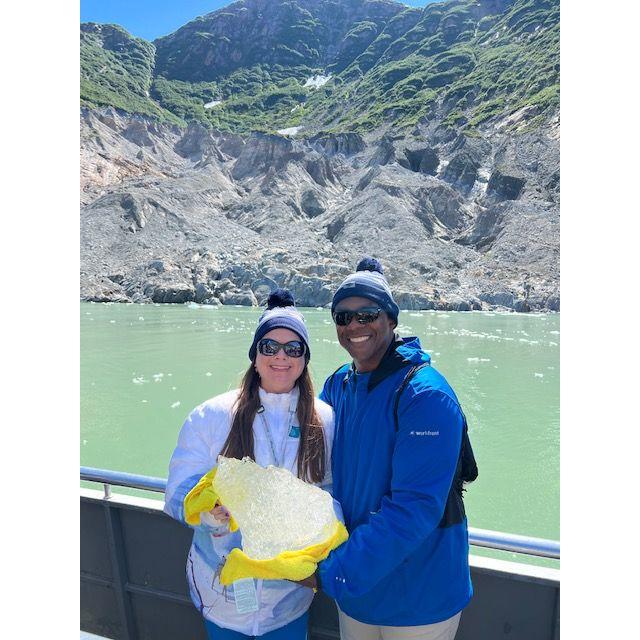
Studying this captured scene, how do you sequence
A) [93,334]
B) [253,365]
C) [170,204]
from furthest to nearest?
[170,204] → [93,334] → [253,365]

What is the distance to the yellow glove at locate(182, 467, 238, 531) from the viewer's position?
4.68ft

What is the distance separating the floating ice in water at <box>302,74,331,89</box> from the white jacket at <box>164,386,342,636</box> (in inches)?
5338

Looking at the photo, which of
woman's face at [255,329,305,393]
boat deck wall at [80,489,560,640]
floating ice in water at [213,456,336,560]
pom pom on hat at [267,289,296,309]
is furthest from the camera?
boat deck wall at [80,489,560,640]

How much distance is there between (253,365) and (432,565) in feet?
2.48

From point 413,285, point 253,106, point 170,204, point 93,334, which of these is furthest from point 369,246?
point 253,106

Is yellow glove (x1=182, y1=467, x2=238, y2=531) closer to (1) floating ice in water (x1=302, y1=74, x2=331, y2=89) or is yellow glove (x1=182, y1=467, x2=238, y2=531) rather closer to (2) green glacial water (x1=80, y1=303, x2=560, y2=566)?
(2) green glacial water (x1=80, y1=303, x2=560, y2=566)

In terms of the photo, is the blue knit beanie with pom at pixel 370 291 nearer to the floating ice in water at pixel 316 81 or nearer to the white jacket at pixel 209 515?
the white jacket at pixel 209 515

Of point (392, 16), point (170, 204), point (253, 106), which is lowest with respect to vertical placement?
point (170, 204)

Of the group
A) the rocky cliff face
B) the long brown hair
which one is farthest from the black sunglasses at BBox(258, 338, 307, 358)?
the rocky cliff face

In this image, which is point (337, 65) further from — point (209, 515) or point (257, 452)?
point (209, 515)

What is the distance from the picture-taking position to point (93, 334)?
20875 millimetres

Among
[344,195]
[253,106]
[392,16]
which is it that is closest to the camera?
[344,195]

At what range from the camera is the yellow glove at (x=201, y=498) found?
1.43 metres
